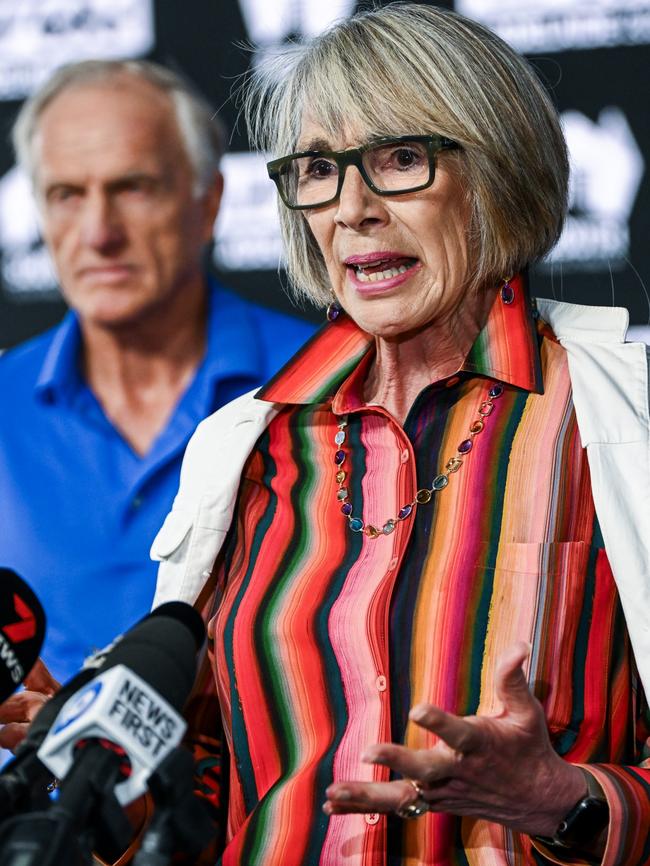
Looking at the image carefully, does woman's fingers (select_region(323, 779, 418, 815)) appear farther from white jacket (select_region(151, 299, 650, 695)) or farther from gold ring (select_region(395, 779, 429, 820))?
white jacket (select_region(151, 299, 650, 695))

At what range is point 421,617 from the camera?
1.48 meters

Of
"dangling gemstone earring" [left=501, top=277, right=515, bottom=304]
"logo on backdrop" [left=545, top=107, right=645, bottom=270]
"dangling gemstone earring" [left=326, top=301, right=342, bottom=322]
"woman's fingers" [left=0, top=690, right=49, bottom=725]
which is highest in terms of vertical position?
"logo on backdrop" [left=545, top=107, right=645, bottom=270]

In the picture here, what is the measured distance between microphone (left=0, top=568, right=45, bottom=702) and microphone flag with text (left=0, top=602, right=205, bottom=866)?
0.55 ft

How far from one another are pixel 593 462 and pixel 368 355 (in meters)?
0.43

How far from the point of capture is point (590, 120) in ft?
7.41

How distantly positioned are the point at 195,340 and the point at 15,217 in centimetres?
46

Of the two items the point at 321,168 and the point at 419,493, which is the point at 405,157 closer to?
the point at 321,168

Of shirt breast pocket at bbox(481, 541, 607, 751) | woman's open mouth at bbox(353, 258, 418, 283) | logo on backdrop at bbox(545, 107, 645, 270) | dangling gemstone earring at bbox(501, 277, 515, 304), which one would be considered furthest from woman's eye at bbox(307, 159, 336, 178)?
logo on backdrop at bbox(545, 107, 645, 270)

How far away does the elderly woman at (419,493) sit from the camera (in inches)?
56.1

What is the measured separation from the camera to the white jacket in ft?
4.73

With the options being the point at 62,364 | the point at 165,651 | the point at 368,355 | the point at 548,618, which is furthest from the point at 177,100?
the point at 165,651

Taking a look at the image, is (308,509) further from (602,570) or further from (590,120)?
(590,120)

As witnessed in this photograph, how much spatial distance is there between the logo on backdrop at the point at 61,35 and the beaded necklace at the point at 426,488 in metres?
1.23

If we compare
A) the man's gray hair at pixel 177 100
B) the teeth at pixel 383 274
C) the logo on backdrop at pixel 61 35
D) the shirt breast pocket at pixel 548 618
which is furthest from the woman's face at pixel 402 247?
the logo on backdrop at pixel 61 35
